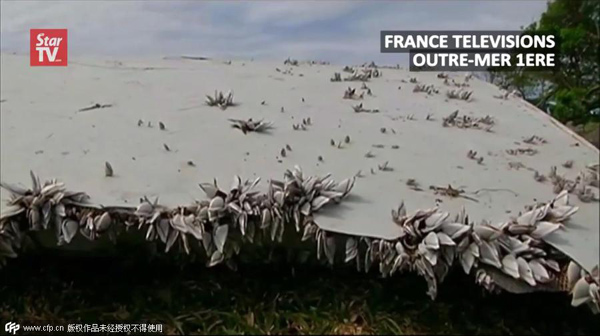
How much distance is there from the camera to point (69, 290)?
1.40 m

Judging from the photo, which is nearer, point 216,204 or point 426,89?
point 216,204

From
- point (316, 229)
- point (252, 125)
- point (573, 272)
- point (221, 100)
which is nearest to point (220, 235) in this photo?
point (316, 229)

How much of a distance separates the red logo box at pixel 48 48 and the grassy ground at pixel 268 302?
1228 mm

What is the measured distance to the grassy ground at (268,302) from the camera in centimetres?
121

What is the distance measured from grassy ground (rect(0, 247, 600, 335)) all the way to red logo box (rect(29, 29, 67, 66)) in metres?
1.23

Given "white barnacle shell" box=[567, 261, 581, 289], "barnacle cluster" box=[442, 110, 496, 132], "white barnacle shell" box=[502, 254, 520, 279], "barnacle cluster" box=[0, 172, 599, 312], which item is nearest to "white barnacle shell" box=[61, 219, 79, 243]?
"barnacle cluster" box=[0, 172, 599, 312]

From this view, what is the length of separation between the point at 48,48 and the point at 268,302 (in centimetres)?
180

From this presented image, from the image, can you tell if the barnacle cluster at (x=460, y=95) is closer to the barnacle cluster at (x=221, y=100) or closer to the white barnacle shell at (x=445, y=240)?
the barnacle cluster at (x=221, y=100)

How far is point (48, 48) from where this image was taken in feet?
7.98

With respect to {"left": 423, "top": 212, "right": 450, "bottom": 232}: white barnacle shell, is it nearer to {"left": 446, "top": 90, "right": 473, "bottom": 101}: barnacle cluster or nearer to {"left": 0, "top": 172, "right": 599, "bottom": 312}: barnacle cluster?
{"left": 0, "top": 172, "right": 599, "bottom": 312}: barnacle cluster

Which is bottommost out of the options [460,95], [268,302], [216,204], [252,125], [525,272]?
[268,302]

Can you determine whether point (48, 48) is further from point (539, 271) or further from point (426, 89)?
point (539, 271)

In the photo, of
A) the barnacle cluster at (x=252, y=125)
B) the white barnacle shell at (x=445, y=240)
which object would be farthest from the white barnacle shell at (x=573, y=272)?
the barnacle cluster at (x=252, y=125)

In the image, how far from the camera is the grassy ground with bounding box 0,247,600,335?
1.21 metres
